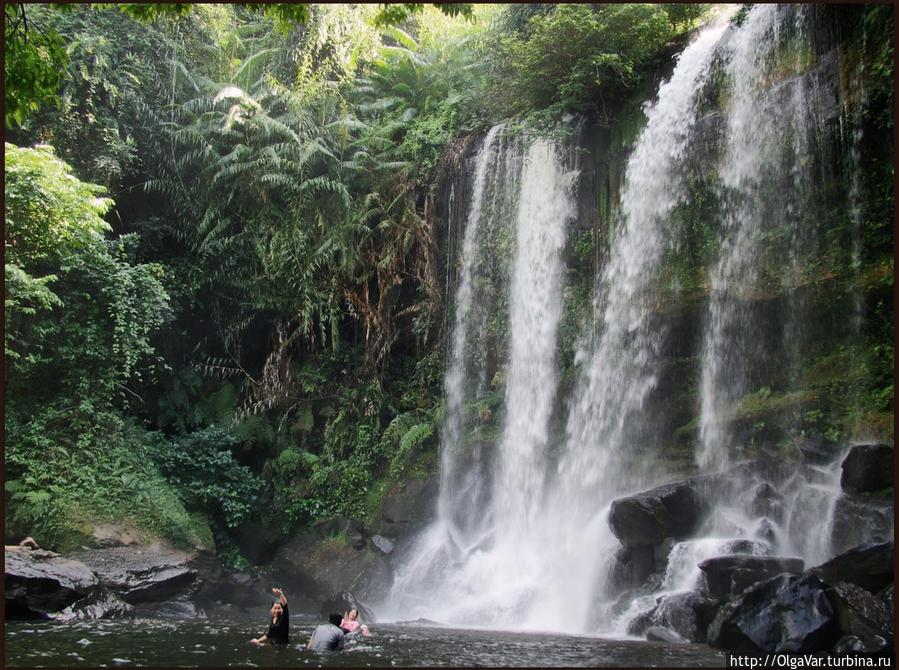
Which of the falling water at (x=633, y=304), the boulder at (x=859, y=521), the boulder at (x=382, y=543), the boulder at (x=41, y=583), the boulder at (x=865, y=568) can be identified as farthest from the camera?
the boulder at (x=382, y=543)

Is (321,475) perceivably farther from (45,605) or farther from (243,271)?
(45,605)

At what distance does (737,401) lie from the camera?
1169 centimetres

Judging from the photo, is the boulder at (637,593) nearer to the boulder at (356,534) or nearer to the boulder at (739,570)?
the boulder at (739,570)

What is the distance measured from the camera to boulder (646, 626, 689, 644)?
26.0ft

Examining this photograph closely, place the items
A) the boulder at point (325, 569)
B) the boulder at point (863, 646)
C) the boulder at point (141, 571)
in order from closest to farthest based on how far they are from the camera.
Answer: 1. the boulder at point (863, 646)
2. the boulder at point (141, 571)
3. the boulder at point (325, 569)

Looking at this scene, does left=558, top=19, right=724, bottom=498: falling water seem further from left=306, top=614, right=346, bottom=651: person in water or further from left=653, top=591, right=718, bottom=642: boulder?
left=306, top=614, right=346, bottom=651: person in water

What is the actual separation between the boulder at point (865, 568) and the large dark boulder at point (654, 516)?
242cm

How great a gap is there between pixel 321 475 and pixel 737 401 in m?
8.23

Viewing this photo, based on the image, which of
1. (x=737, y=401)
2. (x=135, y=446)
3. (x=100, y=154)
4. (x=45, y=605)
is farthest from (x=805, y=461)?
(x=100, y=154)

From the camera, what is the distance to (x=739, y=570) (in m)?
8.24

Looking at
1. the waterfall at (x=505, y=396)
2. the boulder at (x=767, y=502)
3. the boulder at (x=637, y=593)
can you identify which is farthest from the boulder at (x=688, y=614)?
the waterfall at (x=505, y=396)

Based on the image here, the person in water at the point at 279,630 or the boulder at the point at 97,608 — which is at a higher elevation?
the person in water at the point at 279,630

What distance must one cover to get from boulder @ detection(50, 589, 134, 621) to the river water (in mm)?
451

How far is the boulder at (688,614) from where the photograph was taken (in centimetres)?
789
